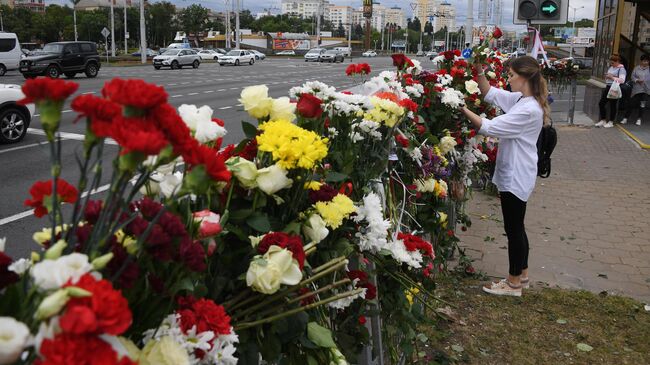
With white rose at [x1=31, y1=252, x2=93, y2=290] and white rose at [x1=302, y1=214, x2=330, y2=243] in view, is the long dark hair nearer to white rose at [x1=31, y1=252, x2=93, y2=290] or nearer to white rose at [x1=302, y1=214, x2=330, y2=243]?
white rose at [x1=302, y1=214, x2=330, y2=243]

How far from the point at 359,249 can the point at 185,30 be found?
10770cm

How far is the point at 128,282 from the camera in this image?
3.69 ft

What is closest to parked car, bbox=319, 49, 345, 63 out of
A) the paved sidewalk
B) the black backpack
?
the paved sidewalk

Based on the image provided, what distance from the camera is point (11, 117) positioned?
1101 centimetres

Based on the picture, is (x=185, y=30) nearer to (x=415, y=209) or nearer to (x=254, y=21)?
(x=254, y=21)

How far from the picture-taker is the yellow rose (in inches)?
47.3

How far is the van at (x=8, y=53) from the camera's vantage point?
2972 cm

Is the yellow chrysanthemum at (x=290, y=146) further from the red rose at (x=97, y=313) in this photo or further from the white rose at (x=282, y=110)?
the red rose at (x=97, y=313)

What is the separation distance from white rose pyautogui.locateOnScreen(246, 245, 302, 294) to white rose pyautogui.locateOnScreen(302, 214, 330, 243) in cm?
34

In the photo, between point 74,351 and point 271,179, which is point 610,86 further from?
point 74,351

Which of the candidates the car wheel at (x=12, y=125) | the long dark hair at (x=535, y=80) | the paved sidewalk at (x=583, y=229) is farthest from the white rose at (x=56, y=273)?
the car wheel at (x=12, y=125)

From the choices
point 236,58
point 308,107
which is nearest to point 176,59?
point 236,58

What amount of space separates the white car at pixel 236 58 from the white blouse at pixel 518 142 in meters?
47.6

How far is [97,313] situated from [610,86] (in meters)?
15.3
